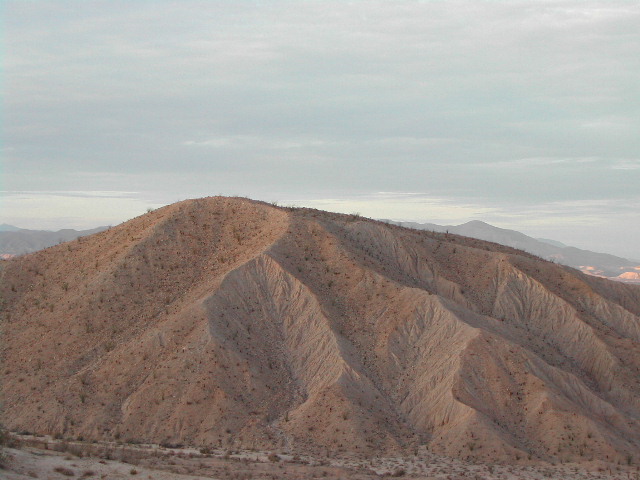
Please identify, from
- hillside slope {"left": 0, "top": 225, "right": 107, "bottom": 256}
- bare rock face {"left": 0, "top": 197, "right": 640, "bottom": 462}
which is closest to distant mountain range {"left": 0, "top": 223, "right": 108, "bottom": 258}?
hillside slope {"left": 0, "top": 225, "right": 107, "bottom": 256}

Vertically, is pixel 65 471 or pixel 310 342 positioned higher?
pixel 310 342

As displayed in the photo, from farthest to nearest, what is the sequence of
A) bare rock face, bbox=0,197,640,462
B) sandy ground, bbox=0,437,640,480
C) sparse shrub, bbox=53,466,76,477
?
bare rock face, bbox=0,197,640,462, sandy ground, bbox=0,437,640,480, sparse shrub, bbox=53,466,76,477

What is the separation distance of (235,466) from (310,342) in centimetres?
1112

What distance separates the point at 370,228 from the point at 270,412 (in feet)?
55.4

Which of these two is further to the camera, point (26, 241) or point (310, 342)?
point (26, 241)

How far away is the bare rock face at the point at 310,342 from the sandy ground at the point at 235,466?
54.5 inches

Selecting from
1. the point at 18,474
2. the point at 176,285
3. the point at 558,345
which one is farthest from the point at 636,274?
the point at 18,474

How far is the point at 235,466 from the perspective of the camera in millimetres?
27562

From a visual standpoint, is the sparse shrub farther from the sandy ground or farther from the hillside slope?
the hillside slope

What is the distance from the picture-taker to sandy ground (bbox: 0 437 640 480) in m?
23.7

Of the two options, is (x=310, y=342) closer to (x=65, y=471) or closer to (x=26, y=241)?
(x=65, y=471)

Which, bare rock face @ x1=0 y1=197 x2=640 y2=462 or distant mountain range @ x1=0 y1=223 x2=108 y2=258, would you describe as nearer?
bare rock face @ x1=0 y1=197 x2=640 y2=462

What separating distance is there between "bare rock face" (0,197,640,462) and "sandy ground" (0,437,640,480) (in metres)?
1.39

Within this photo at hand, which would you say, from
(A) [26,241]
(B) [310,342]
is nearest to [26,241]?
(A) [26,241]
